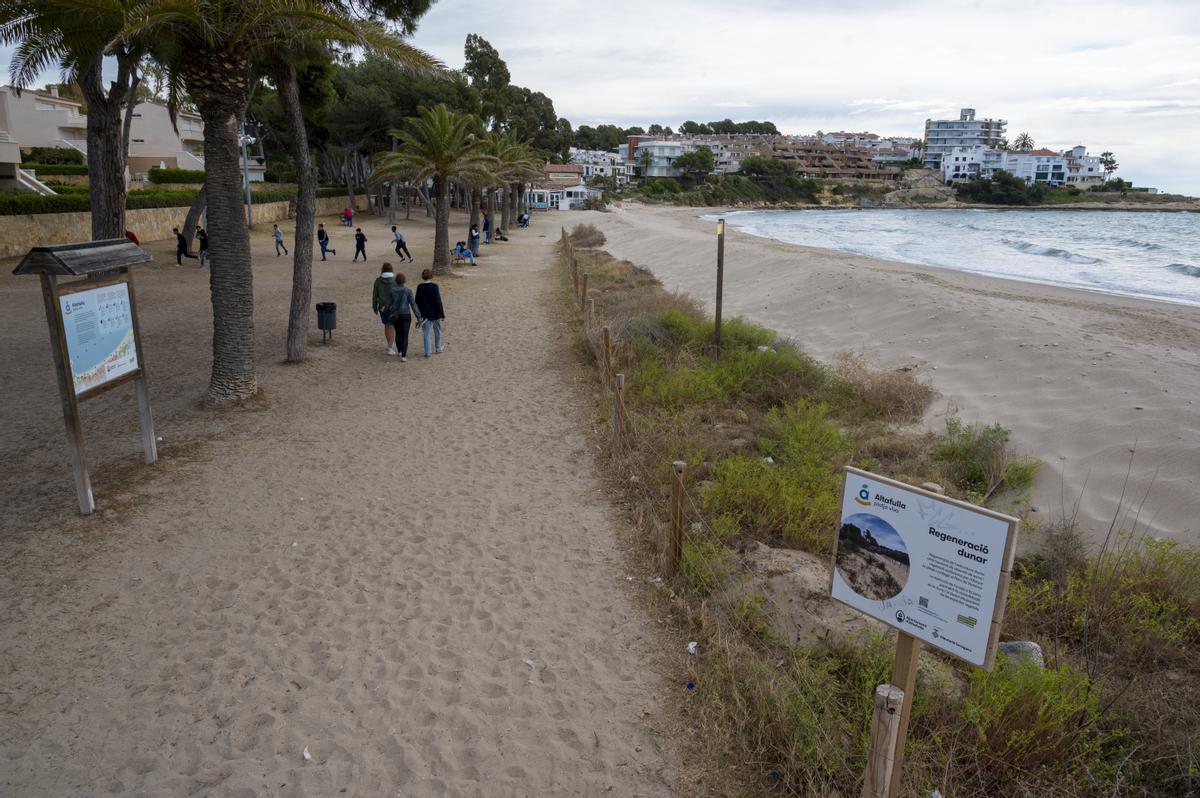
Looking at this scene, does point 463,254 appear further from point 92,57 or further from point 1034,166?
point 1034,166

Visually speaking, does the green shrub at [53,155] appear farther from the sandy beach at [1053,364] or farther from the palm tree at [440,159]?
the sandy beach at [1053,364]

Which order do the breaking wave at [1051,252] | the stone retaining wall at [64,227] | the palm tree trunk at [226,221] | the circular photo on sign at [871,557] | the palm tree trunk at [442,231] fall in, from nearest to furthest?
the circular photo on sign at [871,557]
the palm tree trunk at [226,221]
the stone retaining wall at [64,227]
the palm tree trunk at [442,231]
the breaking wave at [1051,252]

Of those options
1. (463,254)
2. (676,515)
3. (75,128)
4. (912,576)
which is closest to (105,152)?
(463,254)

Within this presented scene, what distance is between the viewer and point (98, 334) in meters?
6.96

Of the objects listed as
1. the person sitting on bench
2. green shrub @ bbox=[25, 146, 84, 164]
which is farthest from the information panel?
green shrub @ bbox=[25, 146, 84, 164]

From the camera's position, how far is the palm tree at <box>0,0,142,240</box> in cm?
1063

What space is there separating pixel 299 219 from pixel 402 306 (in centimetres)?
215

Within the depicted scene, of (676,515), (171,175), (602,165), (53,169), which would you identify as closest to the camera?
(676,515)

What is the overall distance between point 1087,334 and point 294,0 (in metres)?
13.2

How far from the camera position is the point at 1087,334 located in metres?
12.7

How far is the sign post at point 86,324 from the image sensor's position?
20.7 ft

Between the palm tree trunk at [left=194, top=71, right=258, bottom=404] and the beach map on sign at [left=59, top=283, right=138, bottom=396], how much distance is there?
2.01 metres

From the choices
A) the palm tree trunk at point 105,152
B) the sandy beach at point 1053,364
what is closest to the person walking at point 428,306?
the sandy beach at point 1053,364

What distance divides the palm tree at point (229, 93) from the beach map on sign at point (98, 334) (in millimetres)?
2069
